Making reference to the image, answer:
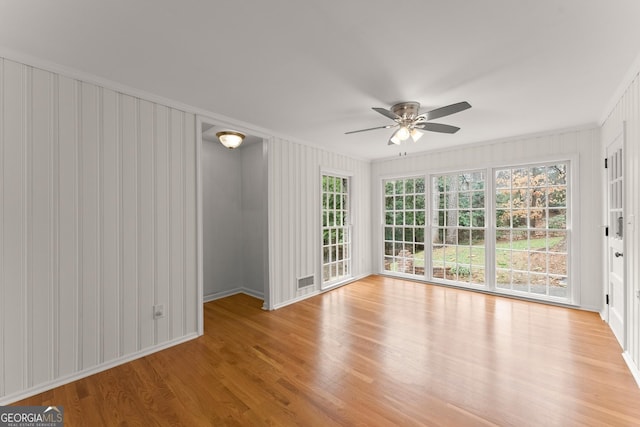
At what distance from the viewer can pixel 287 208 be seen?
4.17 metres

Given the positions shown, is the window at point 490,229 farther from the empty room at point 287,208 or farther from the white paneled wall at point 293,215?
the white paneled wall at point 293,215

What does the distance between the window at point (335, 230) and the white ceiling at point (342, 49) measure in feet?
6.93

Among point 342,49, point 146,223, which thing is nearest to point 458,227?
point 342,49

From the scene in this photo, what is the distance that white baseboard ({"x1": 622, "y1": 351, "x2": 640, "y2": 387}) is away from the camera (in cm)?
218

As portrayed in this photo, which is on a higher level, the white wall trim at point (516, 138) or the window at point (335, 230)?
the white wall trim at point (516, 138)

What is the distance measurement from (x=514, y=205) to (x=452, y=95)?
2.69m

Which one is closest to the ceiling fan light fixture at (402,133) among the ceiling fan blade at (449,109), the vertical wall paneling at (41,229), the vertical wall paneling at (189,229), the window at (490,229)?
the ceiling fan blade at (449,109)

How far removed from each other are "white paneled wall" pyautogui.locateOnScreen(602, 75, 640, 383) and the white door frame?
79 mm

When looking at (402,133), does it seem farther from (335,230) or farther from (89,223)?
(89,223)

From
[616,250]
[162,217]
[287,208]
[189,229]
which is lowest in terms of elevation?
[616,250]

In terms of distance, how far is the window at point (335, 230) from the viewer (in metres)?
4.93

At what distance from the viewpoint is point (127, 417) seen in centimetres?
187

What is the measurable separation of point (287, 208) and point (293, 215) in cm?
17

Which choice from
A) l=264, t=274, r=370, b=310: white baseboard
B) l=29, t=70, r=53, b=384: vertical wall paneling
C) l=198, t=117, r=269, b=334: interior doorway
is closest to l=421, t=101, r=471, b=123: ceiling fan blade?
l=198, t=117, r=269, b=334: interior doorway
